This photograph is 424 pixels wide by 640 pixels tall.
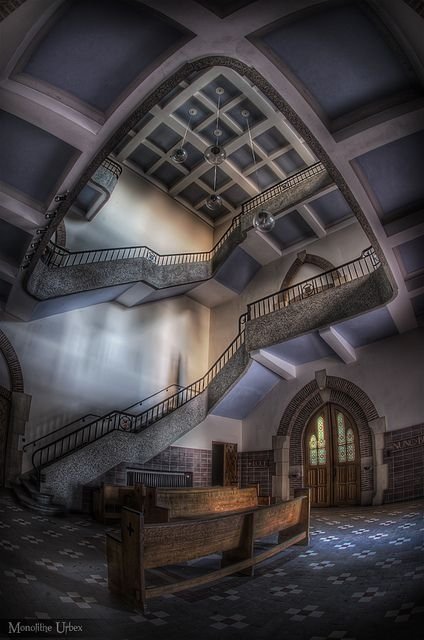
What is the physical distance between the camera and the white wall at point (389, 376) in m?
9.26

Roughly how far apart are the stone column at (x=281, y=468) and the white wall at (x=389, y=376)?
376 millimetres

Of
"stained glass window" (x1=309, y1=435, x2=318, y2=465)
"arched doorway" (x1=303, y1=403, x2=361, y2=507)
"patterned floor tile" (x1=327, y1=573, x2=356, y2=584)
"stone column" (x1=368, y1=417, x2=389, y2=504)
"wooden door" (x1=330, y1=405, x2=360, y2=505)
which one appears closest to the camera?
"patterned floor tile" (x1=327, y1=573, x2=356, y2=584)

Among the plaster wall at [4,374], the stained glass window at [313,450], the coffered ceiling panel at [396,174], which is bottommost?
the stained glass window at [313,450]

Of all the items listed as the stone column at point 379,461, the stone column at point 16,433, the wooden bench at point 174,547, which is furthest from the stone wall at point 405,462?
the stone column at point 16,433

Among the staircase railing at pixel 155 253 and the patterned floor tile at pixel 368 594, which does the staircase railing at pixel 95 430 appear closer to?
the staircase railing at pixel 155 253

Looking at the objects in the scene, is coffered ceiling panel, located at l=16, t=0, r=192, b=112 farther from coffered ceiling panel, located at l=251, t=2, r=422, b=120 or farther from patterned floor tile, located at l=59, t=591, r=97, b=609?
patterned floor tile, located at l=59, t=591, r=97, b=609

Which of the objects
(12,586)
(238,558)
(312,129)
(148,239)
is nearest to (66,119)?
(312,129)

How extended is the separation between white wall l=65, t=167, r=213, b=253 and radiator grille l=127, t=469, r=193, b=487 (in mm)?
5991

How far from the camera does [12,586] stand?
366cm

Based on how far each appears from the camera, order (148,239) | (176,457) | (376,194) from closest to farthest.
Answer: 1. (376,194)
2. (176,457)
3. (148,239)

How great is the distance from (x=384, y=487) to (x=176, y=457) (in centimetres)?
507

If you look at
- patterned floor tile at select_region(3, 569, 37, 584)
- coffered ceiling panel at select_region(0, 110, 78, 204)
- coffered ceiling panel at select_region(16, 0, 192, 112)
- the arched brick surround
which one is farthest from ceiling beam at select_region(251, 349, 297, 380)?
patterned floor tile at select_region(3, 569, 37, 584)

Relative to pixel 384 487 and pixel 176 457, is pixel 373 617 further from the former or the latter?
pixel 176 457

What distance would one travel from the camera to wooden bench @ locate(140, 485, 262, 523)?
18.7 ft
